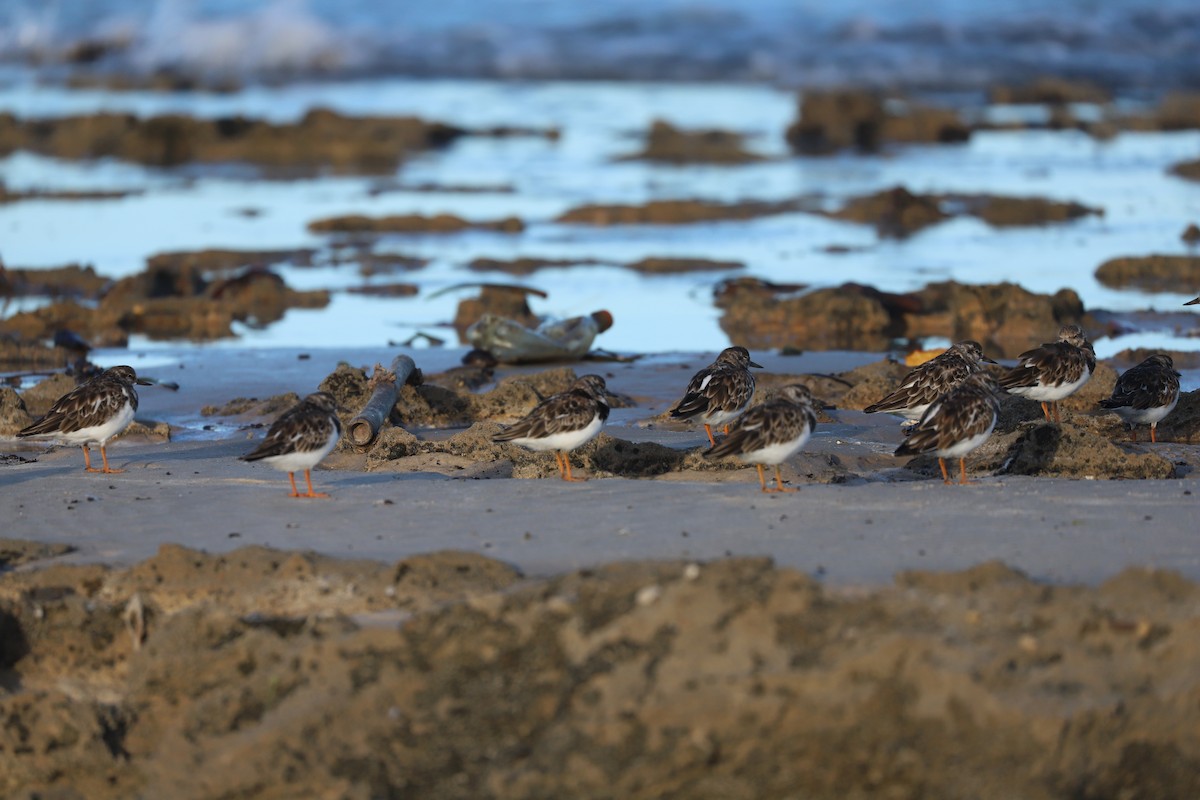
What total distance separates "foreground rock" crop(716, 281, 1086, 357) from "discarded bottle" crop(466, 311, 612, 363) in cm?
205

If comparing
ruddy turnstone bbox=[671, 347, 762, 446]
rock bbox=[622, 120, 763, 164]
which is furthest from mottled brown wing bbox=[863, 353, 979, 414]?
rock bbox=[622, 120, 763, 164]

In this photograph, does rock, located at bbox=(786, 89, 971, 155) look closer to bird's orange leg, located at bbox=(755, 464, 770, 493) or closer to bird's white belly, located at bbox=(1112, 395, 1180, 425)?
bird's white belly, located at bbox=(1112, 395, 1180, 425)

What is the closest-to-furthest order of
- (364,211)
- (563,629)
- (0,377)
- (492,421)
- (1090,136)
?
(563,629), (492,421), (0,377), (364,211), (1090,136)

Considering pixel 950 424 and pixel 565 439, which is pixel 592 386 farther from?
pixel 950 424

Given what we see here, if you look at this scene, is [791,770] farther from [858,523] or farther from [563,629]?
[858,523]

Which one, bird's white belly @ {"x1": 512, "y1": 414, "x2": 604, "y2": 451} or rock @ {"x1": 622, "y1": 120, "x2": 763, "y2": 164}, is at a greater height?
rock @ {"x1": 622, "y1": 120, "x2": 763, "y2": 164}

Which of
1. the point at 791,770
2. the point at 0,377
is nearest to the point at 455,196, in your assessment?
the point at 0,377

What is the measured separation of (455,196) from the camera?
2727 centimetres

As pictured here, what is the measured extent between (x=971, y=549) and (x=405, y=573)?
8.56 ft

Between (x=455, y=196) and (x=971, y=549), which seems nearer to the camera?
(x=971, y=549)

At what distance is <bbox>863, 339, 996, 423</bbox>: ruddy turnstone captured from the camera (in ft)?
34.8

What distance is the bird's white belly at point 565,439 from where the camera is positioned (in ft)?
31.0

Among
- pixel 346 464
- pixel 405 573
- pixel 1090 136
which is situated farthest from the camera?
pixel 1090 136

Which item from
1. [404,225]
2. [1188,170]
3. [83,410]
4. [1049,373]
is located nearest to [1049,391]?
[1049,373]
